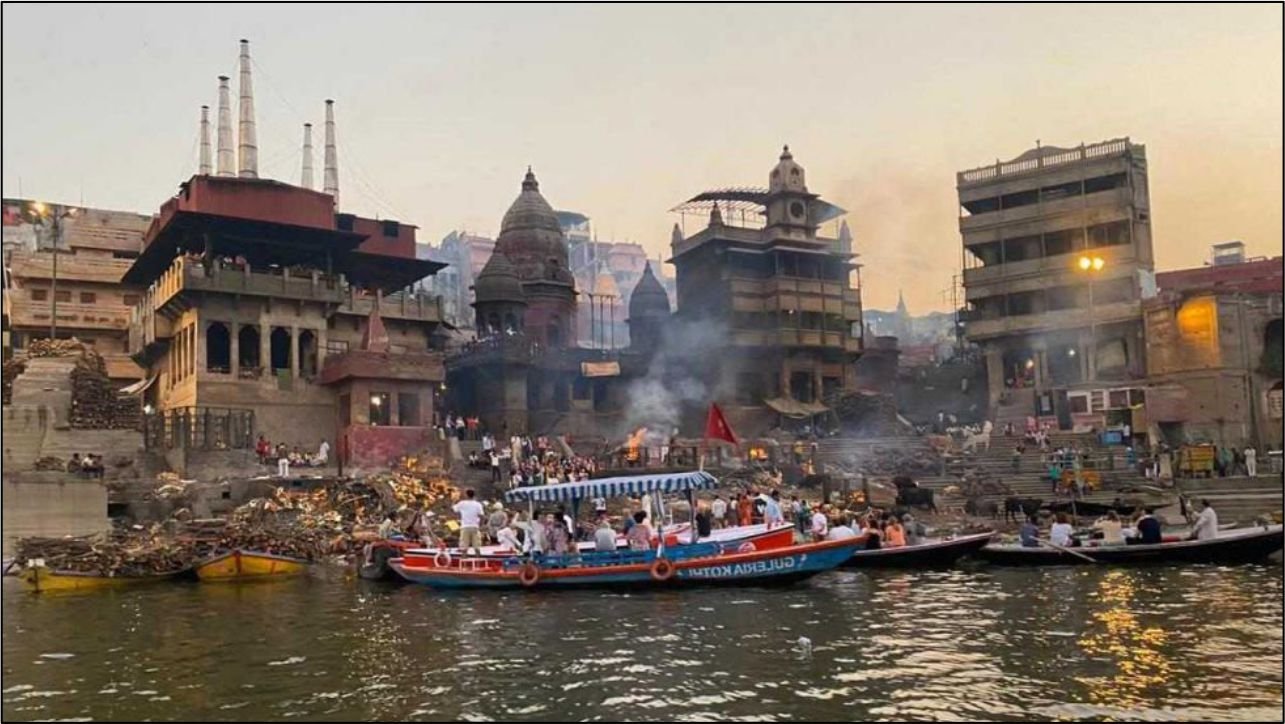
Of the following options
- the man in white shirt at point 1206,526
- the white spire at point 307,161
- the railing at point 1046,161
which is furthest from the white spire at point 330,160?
the man in white shirt at point 1206,526

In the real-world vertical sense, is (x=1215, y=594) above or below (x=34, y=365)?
below

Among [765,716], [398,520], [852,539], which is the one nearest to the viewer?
[765,716]

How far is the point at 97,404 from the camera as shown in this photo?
36.8m

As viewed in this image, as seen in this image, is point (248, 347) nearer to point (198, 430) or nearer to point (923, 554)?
point (198, 430)

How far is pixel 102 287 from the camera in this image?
179 feet

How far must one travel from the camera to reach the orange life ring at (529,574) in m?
20.3

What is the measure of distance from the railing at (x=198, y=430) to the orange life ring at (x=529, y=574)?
62.1 ft

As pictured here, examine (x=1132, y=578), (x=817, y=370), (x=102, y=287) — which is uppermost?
(x=102, y=287)

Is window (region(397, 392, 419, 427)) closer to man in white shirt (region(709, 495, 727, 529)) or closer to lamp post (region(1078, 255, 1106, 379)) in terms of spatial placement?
man in white shirt (region(709, 495, 727, 529))

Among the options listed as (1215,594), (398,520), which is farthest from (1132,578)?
(398,520)

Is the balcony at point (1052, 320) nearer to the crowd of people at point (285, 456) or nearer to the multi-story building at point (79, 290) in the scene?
the crowd of people at point (285, 456)

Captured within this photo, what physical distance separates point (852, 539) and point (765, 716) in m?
10.2

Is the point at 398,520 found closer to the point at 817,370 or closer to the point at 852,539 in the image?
the point at 852,539

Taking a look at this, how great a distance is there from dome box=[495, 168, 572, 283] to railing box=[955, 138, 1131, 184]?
81.3ft
